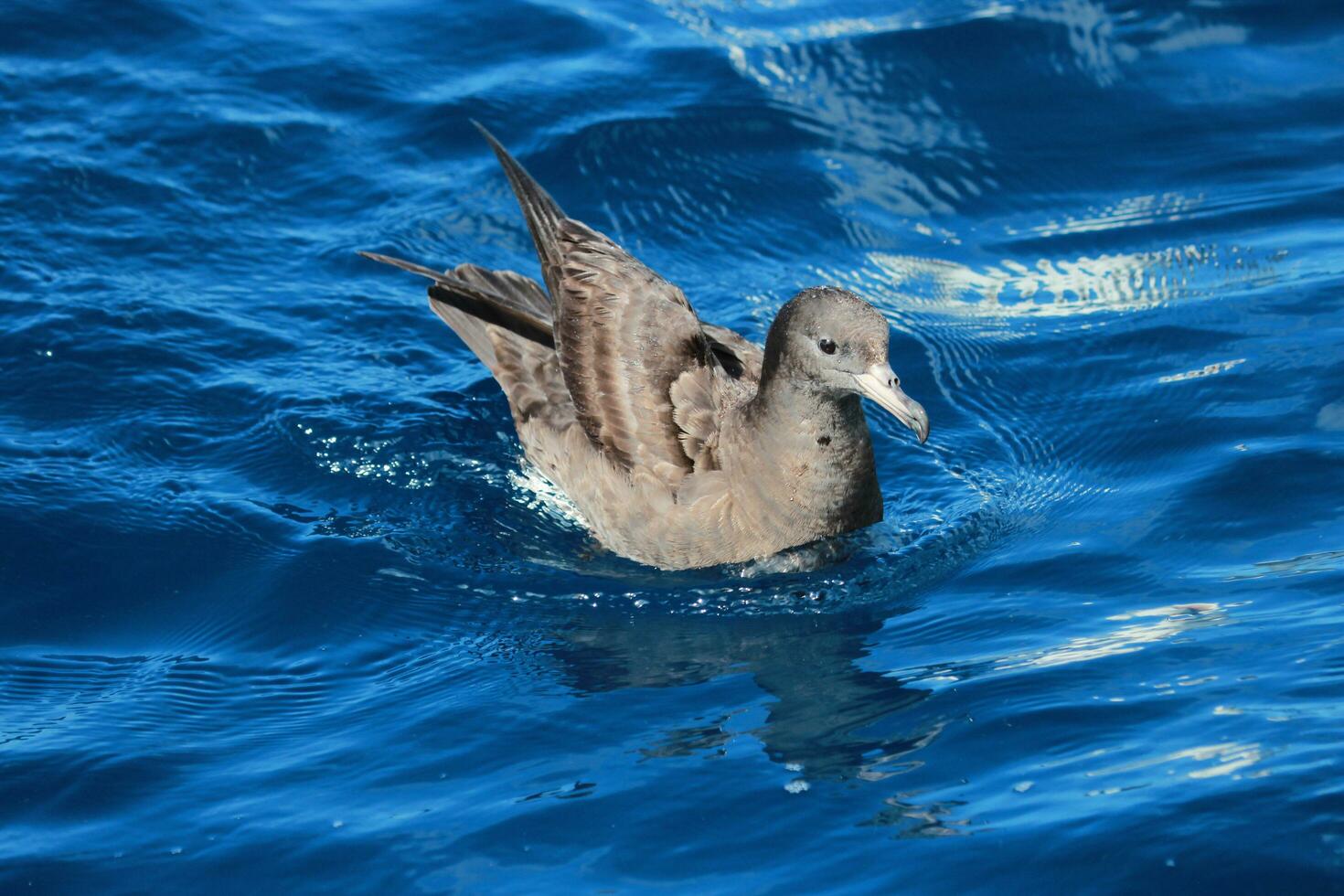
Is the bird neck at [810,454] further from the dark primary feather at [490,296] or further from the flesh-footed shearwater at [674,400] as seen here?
the dark primary feather at [490,296]

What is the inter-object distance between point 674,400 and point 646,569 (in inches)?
29.2

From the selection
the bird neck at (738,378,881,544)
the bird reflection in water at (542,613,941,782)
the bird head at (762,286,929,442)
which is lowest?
the bird reflection in water at (542,613,941,782)

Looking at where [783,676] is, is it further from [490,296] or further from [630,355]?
[490,296]

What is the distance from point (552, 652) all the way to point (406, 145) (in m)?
5.10

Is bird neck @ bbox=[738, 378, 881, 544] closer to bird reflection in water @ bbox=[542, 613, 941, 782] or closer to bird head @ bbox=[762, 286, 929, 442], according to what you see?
bird head @ bbox=[762, 286, 929, 442]

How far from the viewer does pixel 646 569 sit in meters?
6.75

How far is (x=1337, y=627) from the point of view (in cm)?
541

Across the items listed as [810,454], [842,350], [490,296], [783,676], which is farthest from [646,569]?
[490,296]

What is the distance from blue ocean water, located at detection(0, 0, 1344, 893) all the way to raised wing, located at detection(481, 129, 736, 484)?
54cm

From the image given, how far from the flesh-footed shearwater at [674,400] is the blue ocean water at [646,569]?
256 mm

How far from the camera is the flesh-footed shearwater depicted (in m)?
6.24

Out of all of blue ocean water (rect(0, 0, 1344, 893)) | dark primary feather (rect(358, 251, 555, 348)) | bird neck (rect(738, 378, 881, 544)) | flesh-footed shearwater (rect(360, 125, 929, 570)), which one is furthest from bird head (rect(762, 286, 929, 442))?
dark primary feather (rect(358, 251, 555, 348))

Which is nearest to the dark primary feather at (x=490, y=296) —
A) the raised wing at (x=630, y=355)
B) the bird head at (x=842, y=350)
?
the raised wing at (x=630, y=355)

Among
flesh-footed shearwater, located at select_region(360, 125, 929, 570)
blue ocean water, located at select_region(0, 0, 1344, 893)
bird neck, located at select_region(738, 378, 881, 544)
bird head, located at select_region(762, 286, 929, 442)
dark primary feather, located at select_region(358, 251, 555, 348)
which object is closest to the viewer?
blue ocean water, located at select_region(0, 0, 1344, 893)
